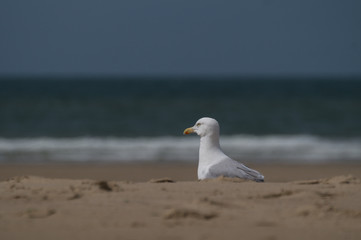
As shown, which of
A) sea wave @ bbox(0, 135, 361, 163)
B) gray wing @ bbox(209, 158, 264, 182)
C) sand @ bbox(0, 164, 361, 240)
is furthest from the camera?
sea wave @ bbox(0, 135, 361, 163)

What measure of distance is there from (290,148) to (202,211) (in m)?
11.8

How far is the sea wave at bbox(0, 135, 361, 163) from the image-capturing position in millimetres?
13523

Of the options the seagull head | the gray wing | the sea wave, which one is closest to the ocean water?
the sea wave

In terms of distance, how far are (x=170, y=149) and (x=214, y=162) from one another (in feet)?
30.3

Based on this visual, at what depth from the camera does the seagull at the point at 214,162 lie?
5.64 meters

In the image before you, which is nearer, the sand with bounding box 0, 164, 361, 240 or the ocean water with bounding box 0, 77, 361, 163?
the sand with bounding box 0, 164, 361, 240

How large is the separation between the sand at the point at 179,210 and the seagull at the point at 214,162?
1.15 ft

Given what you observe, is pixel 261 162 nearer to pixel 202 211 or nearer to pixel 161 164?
pixel 161 164

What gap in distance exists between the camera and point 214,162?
596 centimetres

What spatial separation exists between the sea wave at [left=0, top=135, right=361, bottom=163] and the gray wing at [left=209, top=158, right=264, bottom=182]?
7232mm

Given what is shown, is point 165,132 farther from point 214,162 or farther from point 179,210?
point 179,210

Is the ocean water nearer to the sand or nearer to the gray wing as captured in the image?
the gray wing

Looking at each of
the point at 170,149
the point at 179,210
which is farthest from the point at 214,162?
the point at 170,149

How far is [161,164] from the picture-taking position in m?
12.3
